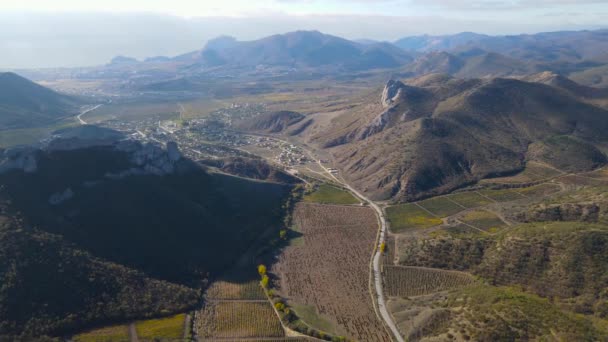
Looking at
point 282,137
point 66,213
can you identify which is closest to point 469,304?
point 66,213

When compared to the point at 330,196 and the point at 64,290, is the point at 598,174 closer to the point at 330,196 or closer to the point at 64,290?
the point at 330,196

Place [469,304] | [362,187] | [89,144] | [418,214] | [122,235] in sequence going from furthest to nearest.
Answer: [362,187] < [418,214] < [89,144] < [122,235] < [469,304]

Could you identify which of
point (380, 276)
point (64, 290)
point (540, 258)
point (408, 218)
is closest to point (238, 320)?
point (64, 290)

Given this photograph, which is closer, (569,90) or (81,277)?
(81,277)

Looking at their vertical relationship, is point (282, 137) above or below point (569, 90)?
below

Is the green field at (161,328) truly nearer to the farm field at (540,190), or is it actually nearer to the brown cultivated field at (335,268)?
the brown cultivated field at (335,268)

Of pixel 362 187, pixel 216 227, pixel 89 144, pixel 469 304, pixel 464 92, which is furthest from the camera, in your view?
pixel 464 92

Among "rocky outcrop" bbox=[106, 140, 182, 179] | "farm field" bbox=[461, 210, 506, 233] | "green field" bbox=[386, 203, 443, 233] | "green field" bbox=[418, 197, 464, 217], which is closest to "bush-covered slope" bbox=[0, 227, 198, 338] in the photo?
"rocky outcrop" bbox=[106, 140, 182, 179]

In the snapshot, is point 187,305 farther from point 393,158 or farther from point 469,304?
point 393,158
